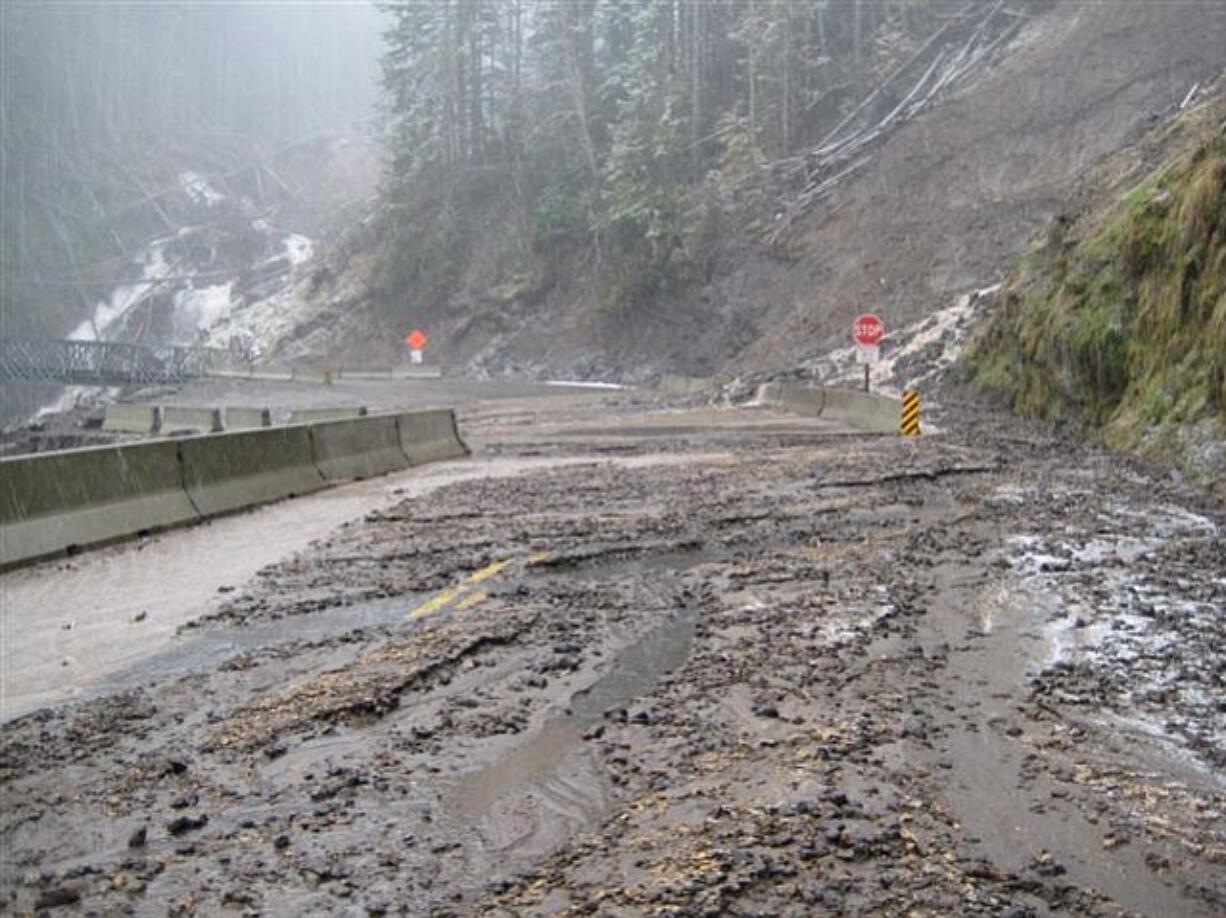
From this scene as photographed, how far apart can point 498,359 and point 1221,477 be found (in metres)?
58.4

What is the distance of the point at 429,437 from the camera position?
2138 centimetres

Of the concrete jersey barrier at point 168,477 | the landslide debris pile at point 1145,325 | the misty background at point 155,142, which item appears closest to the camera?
the concrete jersey barrier at point 168,477

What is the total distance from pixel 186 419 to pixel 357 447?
15.6 meters

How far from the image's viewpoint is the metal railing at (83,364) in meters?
55.2

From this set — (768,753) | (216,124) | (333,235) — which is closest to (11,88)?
(216,124)

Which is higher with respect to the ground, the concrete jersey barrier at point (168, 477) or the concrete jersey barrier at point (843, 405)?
the concrete jersey barrier at point (168, 477)

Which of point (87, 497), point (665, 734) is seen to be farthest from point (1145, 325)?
point (665, 734)

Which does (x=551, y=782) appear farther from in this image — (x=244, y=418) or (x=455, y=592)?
(x=244, y=418)

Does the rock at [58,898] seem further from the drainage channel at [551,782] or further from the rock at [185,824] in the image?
the drainage channel at [551,782]

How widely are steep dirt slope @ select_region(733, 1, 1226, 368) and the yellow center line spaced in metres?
28.8

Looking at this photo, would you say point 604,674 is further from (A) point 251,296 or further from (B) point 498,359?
(A) point 251,296

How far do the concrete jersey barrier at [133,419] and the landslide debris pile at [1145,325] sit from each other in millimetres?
22165

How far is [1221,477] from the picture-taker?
13.1 m

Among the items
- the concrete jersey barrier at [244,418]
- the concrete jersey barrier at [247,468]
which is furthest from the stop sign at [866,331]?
the concrete jersey barrier at [247,468]
